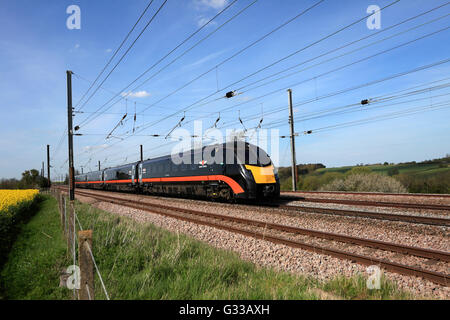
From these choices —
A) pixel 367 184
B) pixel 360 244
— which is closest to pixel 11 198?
pixel 360 244

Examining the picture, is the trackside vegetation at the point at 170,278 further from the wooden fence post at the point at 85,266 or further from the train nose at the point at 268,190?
the train nose at the point at 268,190

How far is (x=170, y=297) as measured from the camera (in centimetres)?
403

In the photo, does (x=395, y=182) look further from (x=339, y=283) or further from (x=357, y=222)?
(x=339, y=283)

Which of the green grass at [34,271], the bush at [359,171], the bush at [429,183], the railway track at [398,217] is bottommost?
the green grass at [34,271]

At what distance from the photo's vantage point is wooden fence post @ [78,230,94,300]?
3.16m

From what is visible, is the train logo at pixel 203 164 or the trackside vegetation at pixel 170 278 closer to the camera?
the trackside vegetation at pixel 170 278

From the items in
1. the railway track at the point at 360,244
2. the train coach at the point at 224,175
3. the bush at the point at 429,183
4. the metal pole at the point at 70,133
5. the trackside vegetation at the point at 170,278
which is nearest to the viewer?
the trackside vegetation at the point at 170,278

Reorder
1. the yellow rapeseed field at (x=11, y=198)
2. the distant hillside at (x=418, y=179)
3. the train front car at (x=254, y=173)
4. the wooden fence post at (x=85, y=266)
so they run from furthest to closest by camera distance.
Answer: the distant hillside at (x=418, y=179) → the yellow rapeseed field at (x=11, y=198) → the train front car at (x=254, y=173) → the wooden fence post at (x=85, y=266)

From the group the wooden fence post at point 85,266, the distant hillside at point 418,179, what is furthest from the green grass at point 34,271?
the distant hillside at point 418,179

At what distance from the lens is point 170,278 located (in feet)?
15.9

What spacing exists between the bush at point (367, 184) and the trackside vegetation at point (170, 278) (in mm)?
17560

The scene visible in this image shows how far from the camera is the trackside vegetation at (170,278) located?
4.11 meters

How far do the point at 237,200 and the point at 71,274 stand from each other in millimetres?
10720
